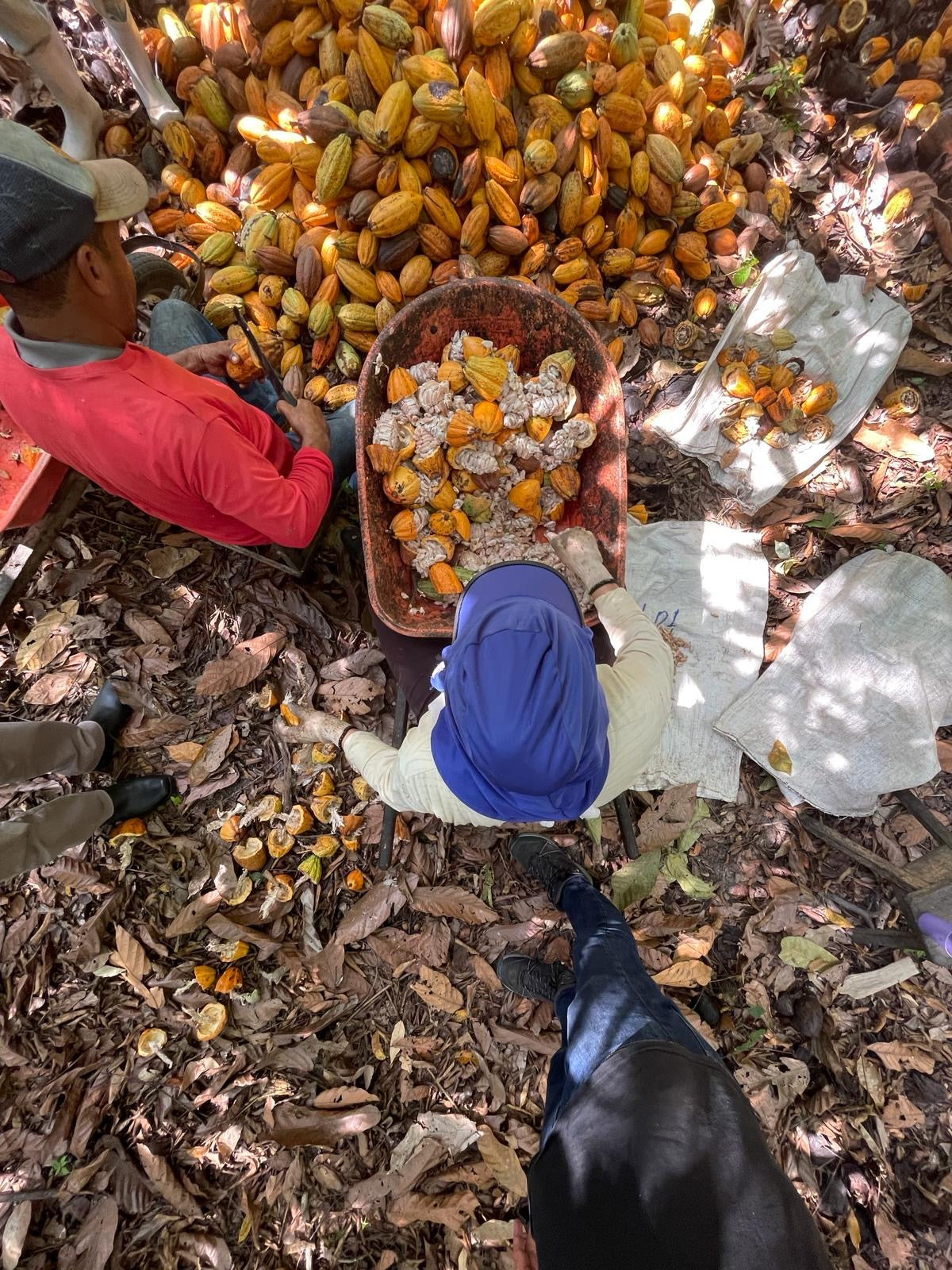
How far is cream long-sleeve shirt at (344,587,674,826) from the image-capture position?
1559 millimetres

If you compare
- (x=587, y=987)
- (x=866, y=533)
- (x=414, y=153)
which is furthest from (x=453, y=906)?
(x=414, y=153)

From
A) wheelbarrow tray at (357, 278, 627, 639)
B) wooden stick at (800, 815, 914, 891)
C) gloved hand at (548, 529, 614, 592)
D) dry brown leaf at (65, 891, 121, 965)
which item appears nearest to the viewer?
gloved hand at (548, 529, 614, 592)

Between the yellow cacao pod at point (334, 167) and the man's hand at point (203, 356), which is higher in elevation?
the yellow cacao pod at point (334, 167)

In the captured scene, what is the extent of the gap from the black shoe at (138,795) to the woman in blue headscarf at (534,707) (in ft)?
3.26

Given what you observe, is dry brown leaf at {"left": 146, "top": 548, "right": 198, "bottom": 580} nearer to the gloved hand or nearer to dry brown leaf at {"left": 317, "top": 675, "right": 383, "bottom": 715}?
dry brown leaf at {"left": 317, "top": 675, "right": 383, "bottom": 715}

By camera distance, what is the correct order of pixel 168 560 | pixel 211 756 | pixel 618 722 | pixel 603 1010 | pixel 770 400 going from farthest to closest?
pixel 770 400 < pixel 168 560 < pixel 211 756 < pixel 603 1010 < pixel 618 722

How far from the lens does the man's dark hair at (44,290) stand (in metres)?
1.20

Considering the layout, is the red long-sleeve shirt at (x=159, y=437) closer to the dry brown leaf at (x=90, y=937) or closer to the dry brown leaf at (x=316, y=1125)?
the dry brown leaf at (x=90, y=937)

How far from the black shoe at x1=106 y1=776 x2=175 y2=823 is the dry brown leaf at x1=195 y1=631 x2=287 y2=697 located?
1.22 feet

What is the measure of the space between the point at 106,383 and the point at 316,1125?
7.63 feet

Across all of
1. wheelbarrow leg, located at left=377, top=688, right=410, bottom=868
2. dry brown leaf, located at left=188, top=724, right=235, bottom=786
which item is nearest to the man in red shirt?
wheelbarrow leg, located at left=377, top=688, right=410, bottom=868

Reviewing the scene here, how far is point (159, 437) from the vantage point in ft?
4.63

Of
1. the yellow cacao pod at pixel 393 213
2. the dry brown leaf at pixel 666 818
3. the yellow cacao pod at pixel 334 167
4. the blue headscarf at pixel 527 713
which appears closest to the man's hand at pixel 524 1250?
the dry brown leaf at pixel 666 818

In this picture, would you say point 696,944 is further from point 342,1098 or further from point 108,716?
point 108,716
